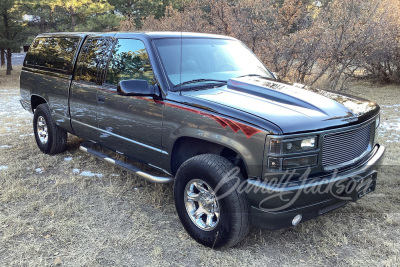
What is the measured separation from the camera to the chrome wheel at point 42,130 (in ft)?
18.2

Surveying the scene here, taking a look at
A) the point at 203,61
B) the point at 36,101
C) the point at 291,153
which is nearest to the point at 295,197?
the point at 291,153

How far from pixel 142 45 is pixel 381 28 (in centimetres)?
959

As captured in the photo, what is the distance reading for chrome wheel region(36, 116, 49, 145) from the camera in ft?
18.2

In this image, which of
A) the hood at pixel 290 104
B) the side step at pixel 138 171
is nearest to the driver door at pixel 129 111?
the side step at pixel 138 171

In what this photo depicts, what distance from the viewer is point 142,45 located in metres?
3.76

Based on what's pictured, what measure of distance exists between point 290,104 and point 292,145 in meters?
A: 0.53

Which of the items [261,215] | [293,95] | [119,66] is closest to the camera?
[261,215]

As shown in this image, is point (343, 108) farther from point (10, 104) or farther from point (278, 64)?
point (10, 104)

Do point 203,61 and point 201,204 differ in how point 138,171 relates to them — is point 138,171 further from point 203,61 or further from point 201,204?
point 203,61

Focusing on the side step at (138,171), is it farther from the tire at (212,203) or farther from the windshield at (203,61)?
the windshield at (203,61)

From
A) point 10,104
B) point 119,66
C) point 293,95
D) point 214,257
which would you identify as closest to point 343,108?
point 293,95

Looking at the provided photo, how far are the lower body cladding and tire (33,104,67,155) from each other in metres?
3.57

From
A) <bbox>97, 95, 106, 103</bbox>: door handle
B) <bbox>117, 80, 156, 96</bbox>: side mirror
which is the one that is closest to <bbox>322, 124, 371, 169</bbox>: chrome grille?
<bbox>117, 80, 156, 96</bbox>: side mirror

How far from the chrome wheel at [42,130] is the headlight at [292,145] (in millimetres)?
4061
